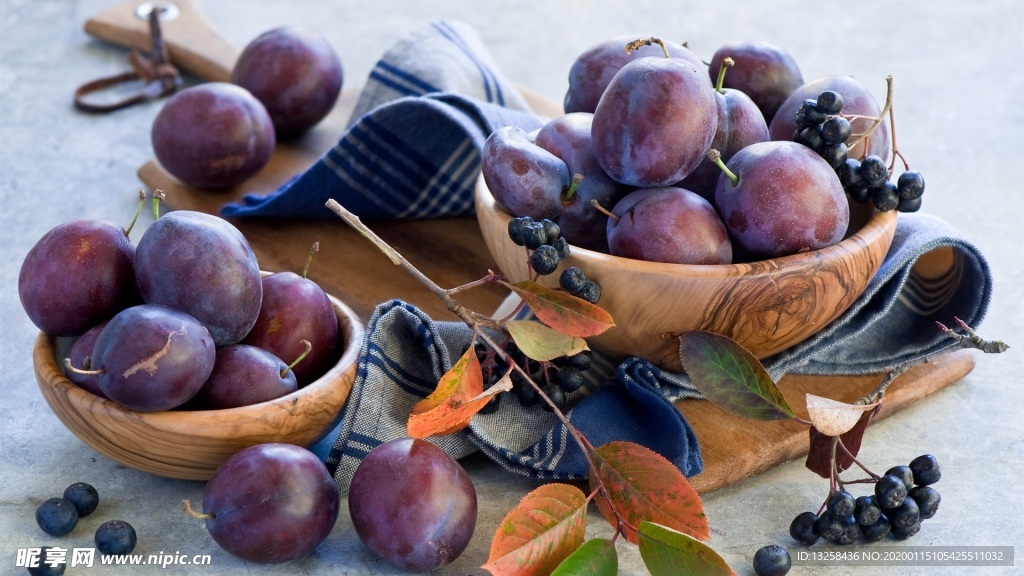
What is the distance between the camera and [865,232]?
82 centimetres

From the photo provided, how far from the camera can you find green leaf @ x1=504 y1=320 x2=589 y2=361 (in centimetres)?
76

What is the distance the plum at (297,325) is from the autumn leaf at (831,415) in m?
0.35

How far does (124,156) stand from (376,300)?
18.8 inches

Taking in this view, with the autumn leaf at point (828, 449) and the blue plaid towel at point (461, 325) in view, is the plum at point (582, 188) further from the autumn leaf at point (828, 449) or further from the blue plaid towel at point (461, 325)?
the autumn leaf at point (828, 449)

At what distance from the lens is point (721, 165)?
772 mm

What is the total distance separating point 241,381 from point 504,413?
0.66ft

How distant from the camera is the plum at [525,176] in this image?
80cm

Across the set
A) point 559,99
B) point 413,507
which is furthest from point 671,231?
point 559,99

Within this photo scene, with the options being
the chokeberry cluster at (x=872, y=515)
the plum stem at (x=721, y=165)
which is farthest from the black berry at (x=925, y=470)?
the plum stem at (x=721, y=165)

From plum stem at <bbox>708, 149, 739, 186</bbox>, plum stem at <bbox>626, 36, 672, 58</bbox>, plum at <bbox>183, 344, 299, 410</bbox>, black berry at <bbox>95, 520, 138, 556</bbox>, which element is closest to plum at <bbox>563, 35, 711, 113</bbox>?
plum stem at <bbox>626, 36, 672, 58</bbox>

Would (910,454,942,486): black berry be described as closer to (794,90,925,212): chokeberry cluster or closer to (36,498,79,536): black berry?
(794,90,925,212): chokeberry cluster

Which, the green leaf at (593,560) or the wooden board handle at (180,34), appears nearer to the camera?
the green leaf at (593,560)

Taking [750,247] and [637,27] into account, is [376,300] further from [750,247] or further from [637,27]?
[637,27]

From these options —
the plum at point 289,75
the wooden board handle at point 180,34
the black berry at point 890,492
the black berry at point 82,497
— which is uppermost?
the black berry at point 890,492
